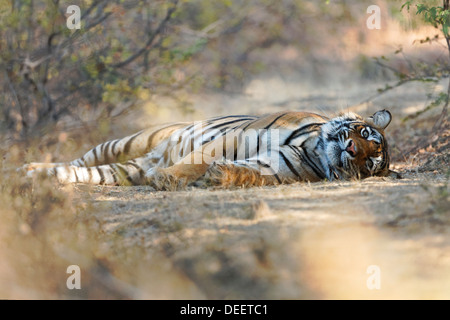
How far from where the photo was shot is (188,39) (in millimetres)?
10719

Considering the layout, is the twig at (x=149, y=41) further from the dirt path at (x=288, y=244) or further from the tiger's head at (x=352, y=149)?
the dirt path at (x=288, y=244)

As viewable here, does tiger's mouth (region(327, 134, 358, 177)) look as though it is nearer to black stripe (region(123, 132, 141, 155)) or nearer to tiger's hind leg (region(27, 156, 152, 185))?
tiger's hind leg (region(27, 156, 152, 185))

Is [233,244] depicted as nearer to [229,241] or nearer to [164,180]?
[229,241]

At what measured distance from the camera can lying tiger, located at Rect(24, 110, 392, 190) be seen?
4633 millimetres

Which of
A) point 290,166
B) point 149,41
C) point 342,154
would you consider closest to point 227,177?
point 290,166

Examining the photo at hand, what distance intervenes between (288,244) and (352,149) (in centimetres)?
183

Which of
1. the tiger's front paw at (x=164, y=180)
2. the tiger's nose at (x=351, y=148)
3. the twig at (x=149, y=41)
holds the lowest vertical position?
the tiger's front paw at (x=164, y=180)

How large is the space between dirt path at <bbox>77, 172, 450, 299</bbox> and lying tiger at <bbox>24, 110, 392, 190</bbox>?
2.42 feet

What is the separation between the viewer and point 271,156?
4898 mm

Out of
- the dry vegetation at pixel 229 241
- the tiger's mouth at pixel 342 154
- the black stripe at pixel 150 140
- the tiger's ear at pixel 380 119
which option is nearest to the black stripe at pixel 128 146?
the black stripe at pixel 150 140

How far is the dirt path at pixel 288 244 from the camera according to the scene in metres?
2.74

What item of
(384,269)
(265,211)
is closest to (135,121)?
(265,211)

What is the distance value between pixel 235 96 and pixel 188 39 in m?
1.38

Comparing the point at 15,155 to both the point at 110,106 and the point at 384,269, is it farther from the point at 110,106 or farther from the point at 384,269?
the point at 384,269
